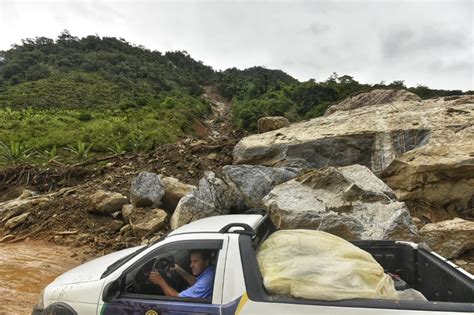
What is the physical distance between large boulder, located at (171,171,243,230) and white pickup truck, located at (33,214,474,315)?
397 cm

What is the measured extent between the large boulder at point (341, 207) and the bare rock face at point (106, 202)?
4.53m

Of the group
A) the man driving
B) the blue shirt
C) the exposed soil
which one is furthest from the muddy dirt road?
the blue shirt

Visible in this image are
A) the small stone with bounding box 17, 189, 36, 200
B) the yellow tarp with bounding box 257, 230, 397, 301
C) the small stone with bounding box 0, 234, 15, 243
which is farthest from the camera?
the small stone with bounding box 17, 189, 36, 200

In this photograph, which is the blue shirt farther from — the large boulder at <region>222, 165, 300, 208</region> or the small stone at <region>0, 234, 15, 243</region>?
the small stone at <region>0, 234, 15, 243</region>

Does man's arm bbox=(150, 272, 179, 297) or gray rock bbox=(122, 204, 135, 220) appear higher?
man's arm bbox=(150, 272, 179, 297)

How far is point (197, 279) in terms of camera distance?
9.89 ft

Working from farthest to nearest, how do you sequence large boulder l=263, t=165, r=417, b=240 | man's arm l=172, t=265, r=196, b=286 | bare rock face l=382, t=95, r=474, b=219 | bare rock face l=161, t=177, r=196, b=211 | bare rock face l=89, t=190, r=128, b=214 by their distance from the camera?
bare rock face l=89, t=190, r=128, b=214, bare rock face l=161, t=177, r=196, b=211, bare rock face l=382, t=95, r=474, b=219, large boulder l=263, t=165, r=417, b=240, man's arm l=172, t=265, r=196, b=286

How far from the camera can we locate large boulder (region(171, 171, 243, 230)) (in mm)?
7543

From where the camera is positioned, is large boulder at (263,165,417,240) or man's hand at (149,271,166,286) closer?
man's hand at (149,271,166,286)

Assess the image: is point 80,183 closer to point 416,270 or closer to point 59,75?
point 416,270

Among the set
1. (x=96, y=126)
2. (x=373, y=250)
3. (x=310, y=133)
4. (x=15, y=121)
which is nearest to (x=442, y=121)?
(x=310, y=133)

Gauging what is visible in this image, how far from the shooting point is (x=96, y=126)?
29.7 meters

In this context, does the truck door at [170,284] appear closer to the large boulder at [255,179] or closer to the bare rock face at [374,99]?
the large boulder at [255,179]

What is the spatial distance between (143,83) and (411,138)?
174ft
